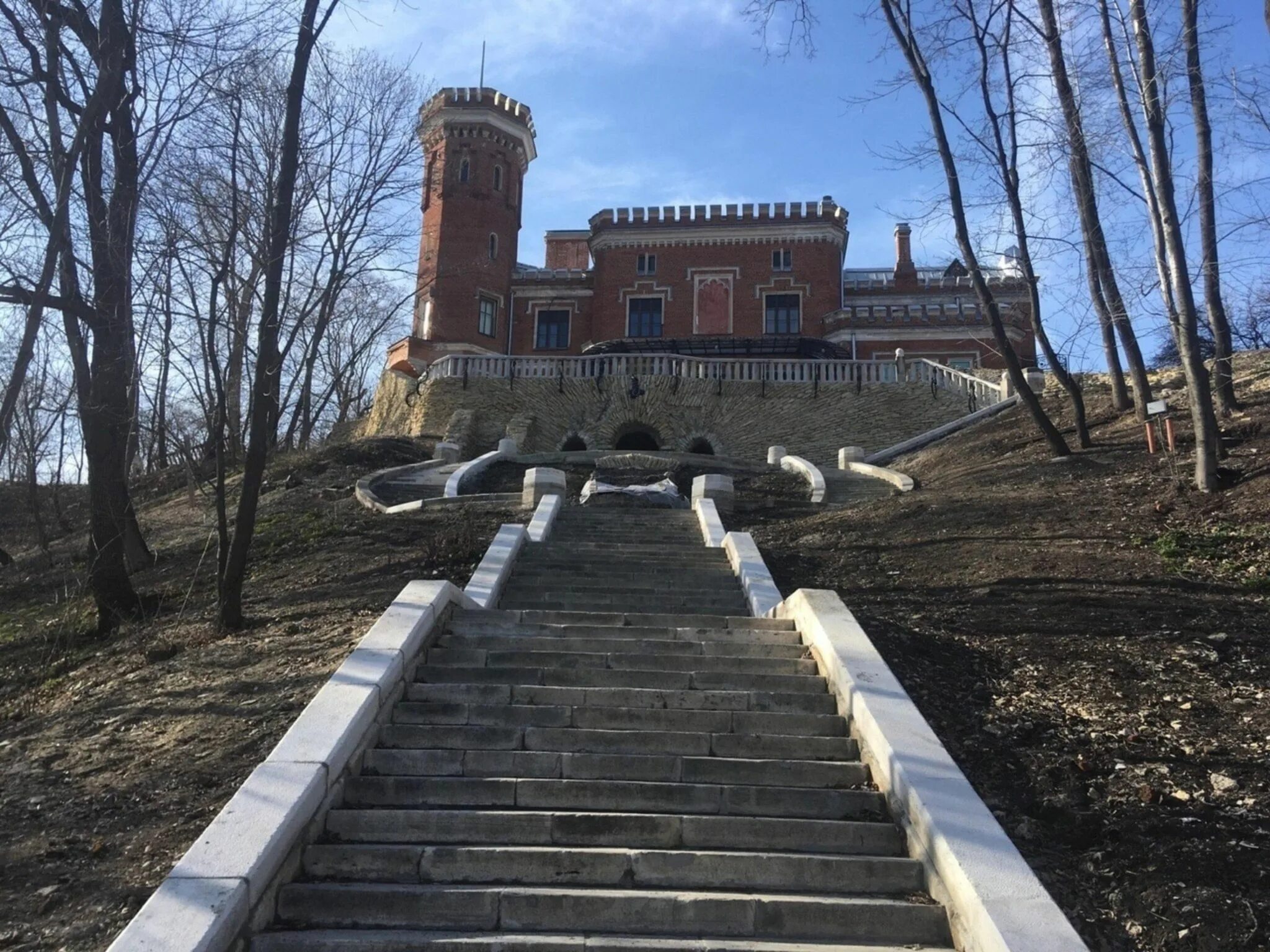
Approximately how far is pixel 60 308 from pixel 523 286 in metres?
30.2

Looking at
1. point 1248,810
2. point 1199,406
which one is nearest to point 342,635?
point 1248,810

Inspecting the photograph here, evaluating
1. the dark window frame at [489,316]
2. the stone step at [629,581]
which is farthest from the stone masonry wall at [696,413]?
the stone step at [629,581]

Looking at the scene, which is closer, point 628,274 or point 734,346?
point 734,346

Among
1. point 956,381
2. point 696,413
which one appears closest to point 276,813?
point 696,413

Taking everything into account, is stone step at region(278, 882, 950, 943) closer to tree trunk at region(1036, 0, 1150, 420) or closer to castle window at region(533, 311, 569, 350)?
tree trunk at region(1036, 0, 1150, 420)

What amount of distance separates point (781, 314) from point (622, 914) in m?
34.8

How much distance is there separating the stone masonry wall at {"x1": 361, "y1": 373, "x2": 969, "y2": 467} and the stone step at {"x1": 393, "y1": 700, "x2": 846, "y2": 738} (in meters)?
21.1

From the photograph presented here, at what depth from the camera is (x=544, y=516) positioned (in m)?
13.5

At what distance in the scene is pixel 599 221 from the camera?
130 ft

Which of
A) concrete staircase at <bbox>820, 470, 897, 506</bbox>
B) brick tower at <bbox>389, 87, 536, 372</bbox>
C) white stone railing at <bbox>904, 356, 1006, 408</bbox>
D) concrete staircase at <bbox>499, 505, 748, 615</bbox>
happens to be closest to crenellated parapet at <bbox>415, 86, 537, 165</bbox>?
brick tower at <bbox>389, 87, 536, 372</bbox>

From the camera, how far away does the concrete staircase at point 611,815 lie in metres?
4.71

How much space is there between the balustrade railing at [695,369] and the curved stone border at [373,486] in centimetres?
779

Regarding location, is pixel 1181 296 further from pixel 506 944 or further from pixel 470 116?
pixel 470 116

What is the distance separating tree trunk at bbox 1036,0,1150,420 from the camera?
14.2 meters
